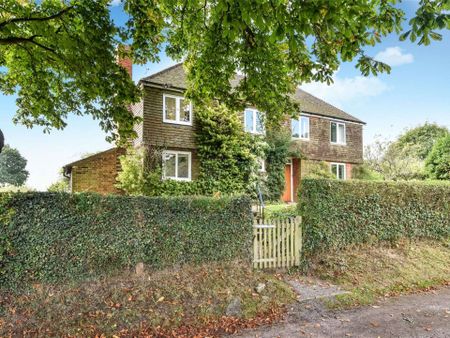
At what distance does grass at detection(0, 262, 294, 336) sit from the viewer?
208 inches

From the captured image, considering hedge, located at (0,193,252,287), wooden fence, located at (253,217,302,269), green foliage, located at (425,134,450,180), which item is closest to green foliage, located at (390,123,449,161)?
green foliage, located at (425,134,450,180)

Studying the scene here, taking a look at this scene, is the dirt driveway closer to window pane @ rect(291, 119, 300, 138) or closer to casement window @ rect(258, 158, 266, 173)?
casement window @ rect(258, 158, 266, 173)

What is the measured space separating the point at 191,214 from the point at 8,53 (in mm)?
8172

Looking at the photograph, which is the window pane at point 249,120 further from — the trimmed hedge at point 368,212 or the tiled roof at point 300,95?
the trimmed hedge at point 368,212

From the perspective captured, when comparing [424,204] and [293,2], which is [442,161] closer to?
[424,204]

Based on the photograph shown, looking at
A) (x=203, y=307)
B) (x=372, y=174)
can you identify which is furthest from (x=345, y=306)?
(x=372, y=174)

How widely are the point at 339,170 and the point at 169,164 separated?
550 inches

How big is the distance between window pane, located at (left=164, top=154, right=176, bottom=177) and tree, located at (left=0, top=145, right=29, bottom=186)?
47017 mm

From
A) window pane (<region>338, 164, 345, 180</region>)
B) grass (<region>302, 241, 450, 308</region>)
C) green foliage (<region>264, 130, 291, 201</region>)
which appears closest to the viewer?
grass (<region>302, 241, 450, 308</region>)

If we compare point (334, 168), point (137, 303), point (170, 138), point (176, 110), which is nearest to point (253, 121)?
point (176, 110)

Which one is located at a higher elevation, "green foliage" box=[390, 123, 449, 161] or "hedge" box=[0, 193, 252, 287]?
"green foliage" box=[390, 123, 449, 161]

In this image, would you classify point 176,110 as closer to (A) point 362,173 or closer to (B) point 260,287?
(B) point 260,287

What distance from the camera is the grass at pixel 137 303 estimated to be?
528 cm

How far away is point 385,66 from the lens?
6.13 m
